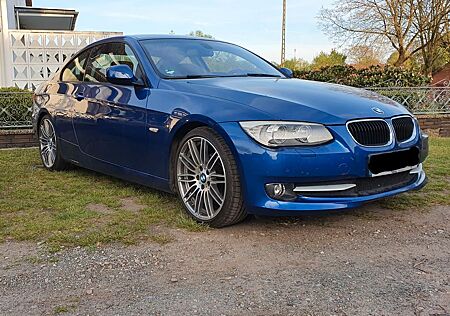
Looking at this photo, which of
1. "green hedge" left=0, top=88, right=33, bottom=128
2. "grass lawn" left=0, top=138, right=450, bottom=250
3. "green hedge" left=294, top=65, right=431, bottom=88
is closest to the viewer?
"grass lawn" left=0, top=138, right=450, bottom=250

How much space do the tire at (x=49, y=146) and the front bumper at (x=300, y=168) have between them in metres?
2.95

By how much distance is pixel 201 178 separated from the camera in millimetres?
3781

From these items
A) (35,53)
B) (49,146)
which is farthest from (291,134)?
(35,53)

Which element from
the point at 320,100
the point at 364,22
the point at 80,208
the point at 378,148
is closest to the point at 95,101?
the point at 80,208

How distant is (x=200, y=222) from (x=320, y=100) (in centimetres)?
128

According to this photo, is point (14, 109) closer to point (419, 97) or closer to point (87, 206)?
point (87, 206)

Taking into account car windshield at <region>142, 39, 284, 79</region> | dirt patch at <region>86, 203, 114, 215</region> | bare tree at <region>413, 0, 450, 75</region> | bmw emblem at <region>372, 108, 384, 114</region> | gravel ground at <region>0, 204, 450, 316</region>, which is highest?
bare tree at <region>413, 0, 450, 75</region>

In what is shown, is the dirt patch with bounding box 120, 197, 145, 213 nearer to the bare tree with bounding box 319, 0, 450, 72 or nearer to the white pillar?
the white pillar

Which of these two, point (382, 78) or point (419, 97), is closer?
point (419, 97)

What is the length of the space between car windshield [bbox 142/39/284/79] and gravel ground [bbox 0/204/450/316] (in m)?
1.47

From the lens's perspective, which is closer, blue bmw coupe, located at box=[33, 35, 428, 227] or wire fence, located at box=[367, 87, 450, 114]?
blue bmw coupe, located at box=[33, 35, 428, 227]

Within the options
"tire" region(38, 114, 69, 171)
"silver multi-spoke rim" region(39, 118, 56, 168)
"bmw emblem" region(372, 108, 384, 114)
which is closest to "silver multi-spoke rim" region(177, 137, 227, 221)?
"bmw emblem" region(372, 108, 384, 114)

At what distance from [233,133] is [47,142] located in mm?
3276

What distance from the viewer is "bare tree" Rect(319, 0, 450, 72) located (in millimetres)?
19969
